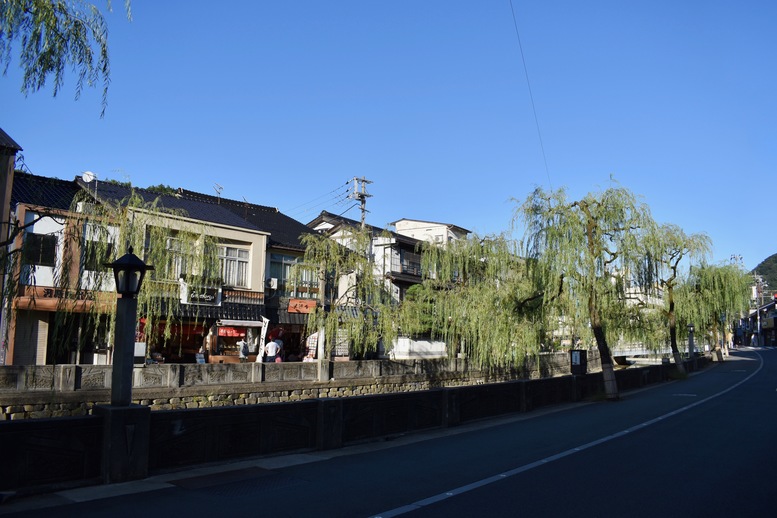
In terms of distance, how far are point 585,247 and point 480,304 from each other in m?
7.39

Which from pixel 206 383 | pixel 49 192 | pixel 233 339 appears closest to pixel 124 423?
pixel 206 383

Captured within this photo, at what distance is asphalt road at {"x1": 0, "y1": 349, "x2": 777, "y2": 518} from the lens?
6617 millimetres

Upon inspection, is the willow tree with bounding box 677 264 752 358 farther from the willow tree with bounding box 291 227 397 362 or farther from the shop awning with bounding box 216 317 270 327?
the shop awning with bounding box 216 317 270 327

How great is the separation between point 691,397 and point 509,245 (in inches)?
499

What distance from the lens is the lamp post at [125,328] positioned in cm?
845

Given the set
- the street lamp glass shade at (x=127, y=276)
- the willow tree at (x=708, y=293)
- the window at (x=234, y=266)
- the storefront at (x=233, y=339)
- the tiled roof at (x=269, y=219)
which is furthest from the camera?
the willow tree at (x=708, y=293)

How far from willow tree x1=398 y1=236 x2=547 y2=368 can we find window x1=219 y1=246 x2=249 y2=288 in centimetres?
888

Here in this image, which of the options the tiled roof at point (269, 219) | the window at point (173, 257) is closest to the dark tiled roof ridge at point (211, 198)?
the tiled roof at point (269, 219)

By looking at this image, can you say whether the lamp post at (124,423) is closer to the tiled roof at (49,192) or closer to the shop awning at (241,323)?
the tiled roof at (49,192)

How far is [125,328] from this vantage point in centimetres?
886

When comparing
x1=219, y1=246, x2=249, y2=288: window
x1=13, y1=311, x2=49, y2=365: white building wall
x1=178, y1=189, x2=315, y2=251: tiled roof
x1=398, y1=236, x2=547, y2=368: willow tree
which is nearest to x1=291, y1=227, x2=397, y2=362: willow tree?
x1=398, y1=236, x2=547, y2=368: willow tree

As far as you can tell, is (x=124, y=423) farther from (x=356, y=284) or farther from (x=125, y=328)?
(x=356, y=284)

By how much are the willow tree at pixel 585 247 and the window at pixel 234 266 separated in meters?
15.6

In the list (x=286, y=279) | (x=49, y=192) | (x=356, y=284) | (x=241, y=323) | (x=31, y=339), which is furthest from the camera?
(x=286, y=279)
